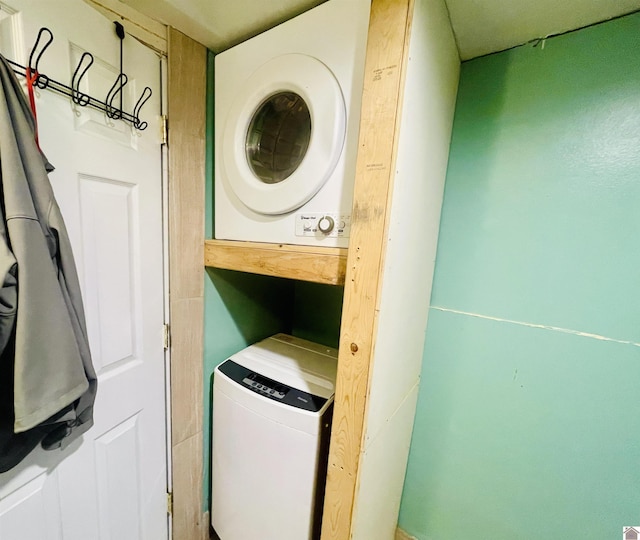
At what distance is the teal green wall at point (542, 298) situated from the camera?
792 mm

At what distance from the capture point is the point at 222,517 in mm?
1152

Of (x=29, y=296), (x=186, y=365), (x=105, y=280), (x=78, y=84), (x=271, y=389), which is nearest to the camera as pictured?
(x=29, y=296)

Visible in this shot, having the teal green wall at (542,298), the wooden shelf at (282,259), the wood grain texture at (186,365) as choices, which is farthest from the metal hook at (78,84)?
the teal green wall at (542,298)

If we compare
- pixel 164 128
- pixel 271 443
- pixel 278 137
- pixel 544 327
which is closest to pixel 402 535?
pixel 271 443

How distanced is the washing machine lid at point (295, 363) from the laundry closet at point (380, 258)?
199mm

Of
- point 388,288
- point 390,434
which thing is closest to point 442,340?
point 390,434

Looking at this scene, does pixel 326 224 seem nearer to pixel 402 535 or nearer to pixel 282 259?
pixel 282 259

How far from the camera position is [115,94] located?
79 centimetres

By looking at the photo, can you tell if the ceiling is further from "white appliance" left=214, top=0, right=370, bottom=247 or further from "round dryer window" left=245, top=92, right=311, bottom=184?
"round dryer window" left=245, top=92, right=311, bottom=184

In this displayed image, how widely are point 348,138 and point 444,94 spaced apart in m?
0.39

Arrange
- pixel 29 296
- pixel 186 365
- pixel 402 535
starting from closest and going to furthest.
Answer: pixel 29 296
pixel 186 365
pixel 402 535

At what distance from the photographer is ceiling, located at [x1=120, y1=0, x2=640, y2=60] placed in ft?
2.37

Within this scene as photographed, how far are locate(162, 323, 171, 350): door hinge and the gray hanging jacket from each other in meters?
0.36

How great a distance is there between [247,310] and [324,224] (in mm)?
752
